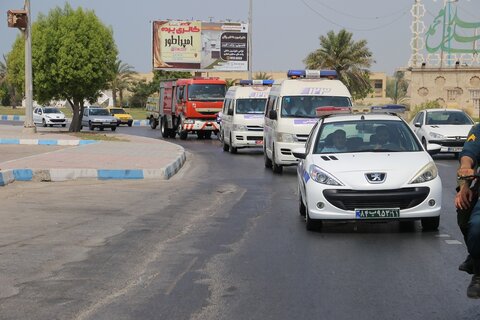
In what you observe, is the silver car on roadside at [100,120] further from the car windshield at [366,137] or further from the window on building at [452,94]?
the car windshield at [366,137]

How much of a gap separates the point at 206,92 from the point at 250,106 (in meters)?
11.6

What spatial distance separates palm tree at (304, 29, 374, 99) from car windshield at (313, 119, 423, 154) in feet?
161

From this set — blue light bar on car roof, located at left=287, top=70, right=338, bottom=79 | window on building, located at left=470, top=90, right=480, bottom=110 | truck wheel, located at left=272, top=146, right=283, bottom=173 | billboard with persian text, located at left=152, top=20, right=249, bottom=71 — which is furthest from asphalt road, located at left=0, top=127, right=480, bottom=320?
billboard with persian text, located at left=152, top=20, right=249, bottom=71

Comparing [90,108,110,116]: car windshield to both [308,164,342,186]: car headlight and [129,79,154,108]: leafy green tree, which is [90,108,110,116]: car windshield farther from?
[308,164,342,186]: car headlight

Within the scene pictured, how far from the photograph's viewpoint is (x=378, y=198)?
892 centimetres

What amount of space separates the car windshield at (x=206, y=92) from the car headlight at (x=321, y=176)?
27682 millimetres

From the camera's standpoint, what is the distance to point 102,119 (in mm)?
49750

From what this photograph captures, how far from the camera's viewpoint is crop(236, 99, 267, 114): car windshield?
26066 mm

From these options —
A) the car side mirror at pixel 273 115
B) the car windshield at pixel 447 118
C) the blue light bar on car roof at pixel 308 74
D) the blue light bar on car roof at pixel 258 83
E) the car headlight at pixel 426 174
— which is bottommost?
the car headlight at pixel 426 174

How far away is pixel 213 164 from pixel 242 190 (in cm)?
728

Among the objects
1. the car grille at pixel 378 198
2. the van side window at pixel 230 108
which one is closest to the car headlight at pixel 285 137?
the van side window at pixel 230 108

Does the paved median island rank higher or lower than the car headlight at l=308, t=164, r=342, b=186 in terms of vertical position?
lower

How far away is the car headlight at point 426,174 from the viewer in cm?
914

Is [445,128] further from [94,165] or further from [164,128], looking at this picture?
[164,128]
